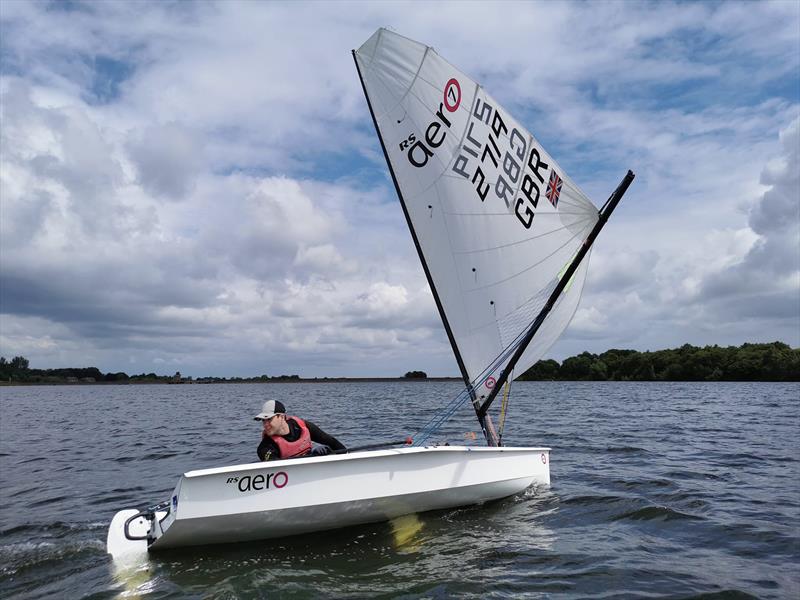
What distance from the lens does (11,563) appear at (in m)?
7.22

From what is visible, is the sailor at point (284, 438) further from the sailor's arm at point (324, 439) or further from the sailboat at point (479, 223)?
the sailboat at point (479, 223)

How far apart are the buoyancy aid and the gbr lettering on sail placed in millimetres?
4263

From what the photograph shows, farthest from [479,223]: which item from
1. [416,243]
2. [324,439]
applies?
[324,439]

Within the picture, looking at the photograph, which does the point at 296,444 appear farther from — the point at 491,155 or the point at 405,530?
the point at 491,155

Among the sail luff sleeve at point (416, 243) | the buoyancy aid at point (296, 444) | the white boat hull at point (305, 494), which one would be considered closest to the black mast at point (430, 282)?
the sail luff sleeve at point (416, 243)

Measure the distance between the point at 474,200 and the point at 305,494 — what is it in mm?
4949

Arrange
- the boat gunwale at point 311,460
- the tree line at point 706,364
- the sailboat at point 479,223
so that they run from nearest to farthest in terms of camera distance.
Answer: the boat gunwale at point 311,460 → the sailboat at point 479,223 → the tree line at point 706,364

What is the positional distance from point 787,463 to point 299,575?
37.3ft

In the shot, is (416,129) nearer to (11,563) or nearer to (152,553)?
(152,553)

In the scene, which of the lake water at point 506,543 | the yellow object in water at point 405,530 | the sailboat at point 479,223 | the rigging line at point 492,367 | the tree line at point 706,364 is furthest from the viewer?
the tree line at point 706,364

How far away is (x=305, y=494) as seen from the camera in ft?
22.9

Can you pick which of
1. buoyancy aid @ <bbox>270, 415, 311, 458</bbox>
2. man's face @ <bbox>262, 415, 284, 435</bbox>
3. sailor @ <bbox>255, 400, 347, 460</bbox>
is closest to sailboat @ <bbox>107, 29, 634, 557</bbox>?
sailor @ <bbox>255, 400, 347, 460</bbox>

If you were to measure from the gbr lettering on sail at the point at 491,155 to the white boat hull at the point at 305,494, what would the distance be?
3902mm

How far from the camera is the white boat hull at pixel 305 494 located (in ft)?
21.8
